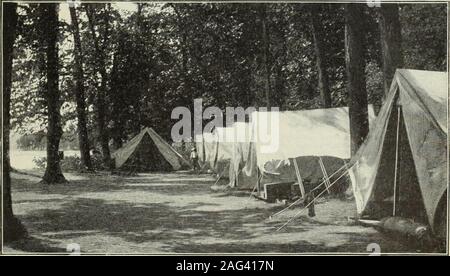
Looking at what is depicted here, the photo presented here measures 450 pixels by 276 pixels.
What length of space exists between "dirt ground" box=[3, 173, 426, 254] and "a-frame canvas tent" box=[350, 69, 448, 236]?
68 centimetres

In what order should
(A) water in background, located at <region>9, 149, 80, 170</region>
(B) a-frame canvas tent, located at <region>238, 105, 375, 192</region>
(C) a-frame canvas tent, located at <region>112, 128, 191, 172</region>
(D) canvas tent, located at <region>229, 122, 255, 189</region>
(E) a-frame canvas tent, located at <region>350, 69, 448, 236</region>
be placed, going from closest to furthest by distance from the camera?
(E) a-frame canvas tent, located at <region>350, 69, 448, 236</region> → (A) water in background, located at <region>9, 149, 80, 170</region> → (B) a-frame canvas tent, located at <region>238, 105, 375, 192</region> → (D) canvas tent, located at <region>229, 122, 255, 189</region> → (C) a-frame canvas tent, located at <region>112, 128, 191, 172</region>

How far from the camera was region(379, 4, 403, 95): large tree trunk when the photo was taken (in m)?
12.0

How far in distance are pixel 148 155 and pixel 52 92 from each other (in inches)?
484

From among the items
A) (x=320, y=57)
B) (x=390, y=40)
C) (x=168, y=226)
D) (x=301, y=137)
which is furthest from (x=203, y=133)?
(x=320, y=57)

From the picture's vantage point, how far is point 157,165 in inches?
963

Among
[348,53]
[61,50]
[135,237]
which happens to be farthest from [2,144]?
[348,53]

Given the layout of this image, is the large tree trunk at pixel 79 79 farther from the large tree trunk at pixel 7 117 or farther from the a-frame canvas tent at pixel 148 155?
the a-frame canvas tent at pixel 148 155

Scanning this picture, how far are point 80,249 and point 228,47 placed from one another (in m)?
12.9

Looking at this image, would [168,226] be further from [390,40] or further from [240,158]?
[240,158]

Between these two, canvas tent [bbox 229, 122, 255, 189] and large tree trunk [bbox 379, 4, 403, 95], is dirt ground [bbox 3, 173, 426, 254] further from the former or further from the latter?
large tree trunk [bbox 379, 4, 403, 95]

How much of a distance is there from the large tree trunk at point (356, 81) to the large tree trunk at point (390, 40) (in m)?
1.54

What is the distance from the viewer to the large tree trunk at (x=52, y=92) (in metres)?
10.4

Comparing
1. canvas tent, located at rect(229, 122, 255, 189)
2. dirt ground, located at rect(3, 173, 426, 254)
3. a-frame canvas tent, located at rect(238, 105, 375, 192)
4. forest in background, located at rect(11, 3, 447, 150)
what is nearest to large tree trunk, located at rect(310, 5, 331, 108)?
forest in background, located at rect(11, 3, 447, 150)

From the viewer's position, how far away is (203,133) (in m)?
14.2
